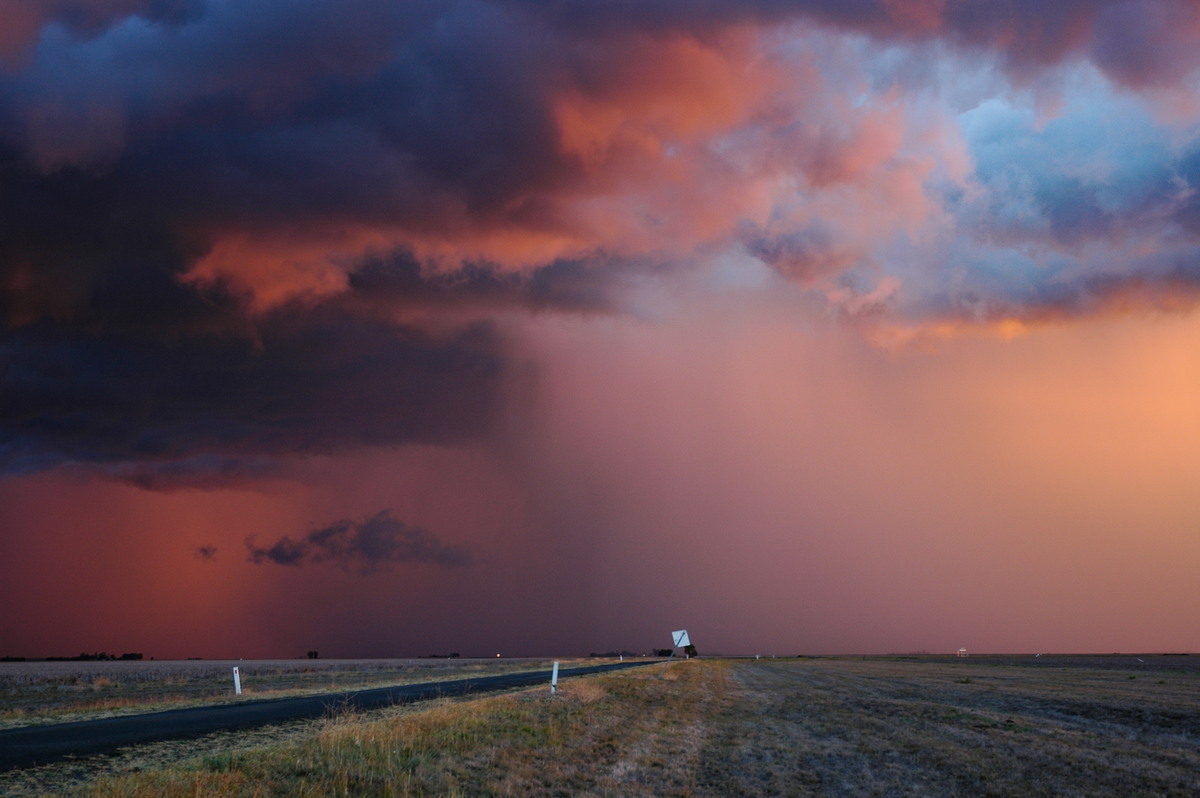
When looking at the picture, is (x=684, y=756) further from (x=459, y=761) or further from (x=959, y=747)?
(x=959, y=747)

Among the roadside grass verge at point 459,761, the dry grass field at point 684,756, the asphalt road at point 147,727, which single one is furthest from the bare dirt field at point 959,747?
the asphalt road at point 147,727

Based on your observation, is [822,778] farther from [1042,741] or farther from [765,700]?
[765,700]

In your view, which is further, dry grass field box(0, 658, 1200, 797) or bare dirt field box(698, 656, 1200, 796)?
bare dirt field box(698, 656, 1200, 796)

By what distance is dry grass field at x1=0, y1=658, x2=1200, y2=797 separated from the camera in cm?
1371

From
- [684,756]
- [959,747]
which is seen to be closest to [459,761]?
[684,756]

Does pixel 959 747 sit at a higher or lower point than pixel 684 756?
lower

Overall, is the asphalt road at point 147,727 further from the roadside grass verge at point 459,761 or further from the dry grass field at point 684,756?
the roadside grass verge at point 459,761

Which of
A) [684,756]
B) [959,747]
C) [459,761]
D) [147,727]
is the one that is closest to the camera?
[459,761]

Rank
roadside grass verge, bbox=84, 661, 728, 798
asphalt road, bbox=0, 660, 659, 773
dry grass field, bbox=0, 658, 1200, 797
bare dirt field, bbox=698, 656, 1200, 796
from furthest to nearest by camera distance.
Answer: asphalt road, bbox=0, 660, 659, 773 < bare dirt field, bbox=698, 656, 1200, 796 < dry grass field, bbox=0, 658, 1200, 797 < roadside grass verge, bbox=84, 661, 728, 798

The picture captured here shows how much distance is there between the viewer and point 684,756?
59.5ft

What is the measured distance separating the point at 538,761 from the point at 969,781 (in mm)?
9278

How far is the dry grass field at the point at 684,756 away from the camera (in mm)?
13711

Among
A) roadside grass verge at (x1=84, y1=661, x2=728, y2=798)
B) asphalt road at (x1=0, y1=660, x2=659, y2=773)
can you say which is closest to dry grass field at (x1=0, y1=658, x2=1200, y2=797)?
roadside grass verge at (x1=84, y1=661, x2=728, y2=798)

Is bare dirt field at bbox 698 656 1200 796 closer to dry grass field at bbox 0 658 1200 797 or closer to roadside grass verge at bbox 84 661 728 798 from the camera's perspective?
dry grass field at bbox 0 658 1200 797
